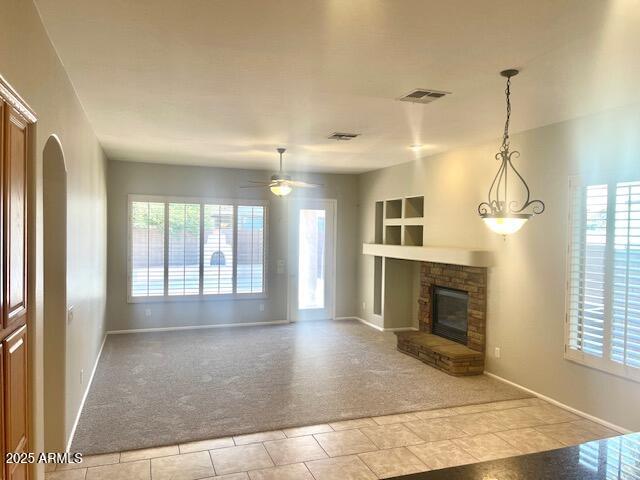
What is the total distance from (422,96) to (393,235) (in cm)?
438

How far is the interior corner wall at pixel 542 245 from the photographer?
13.0 feet

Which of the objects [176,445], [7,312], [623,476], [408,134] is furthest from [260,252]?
[623,476]

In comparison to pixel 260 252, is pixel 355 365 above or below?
below

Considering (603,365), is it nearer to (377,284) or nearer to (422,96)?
(422,96)

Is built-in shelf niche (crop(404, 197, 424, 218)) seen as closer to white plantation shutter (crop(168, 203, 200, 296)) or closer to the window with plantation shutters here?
white plantation shutter (crop(168, 203, 200, 296))

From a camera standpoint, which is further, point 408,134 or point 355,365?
point 355,365

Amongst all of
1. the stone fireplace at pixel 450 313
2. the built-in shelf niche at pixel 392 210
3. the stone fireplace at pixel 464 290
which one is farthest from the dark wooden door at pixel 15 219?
the built-in shelf niche at pixel 392 210

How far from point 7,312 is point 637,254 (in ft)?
13.8

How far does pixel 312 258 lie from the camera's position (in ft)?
27.9

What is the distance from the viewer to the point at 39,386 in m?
2.38

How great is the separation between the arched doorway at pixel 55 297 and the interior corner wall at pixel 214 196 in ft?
13.6

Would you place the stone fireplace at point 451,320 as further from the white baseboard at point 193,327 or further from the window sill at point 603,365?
the white baseboard at point 193,327

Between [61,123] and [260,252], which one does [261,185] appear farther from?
[61,123]

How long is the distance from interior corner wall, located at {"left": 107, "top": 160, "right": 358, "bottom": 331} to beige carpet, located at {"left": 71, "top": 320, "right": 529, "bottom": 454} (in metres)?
0.55
